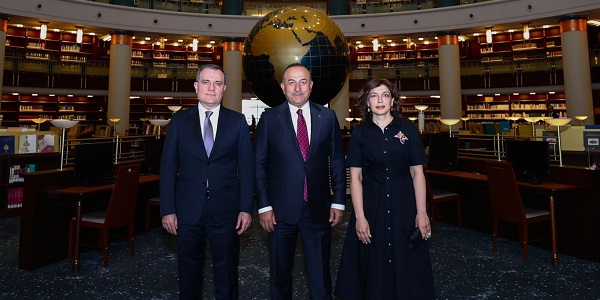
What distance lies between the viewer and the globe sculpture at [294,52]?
3.01m

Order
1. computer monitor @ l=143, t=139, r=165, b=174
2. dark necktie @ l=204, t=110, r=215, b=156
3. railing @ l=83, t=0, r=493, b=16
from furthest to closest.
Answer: railing @ l=83, t=0, r=493, b=16 < computer monitor @ l=143, t=139, r=165, b=174 < dark necktie @ l=204, t=110, r=215, b=156

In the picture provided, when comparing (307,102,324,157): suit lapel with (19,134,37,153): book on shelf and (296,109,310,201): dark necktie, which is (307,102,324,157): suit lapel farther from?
(19,134,37,153): book on shelf

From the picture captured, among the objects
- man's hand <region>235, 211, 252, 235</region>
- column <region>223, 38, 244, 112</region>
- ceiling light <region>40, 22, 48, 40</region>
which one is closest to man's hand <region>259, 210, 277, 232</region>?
man's hand <region>235, 211, 252, 235</region>

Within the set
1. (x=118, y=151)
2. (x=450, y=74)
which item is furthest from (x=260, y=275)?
(x=450, y=74)

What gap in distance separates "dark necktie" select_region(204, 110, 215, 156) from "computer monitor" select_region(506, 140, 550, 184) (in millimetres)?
3619

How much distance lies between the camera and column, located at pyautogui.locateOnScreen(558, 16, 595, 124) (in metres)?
10.8

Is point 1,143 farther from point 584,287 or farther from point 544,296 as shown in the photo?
point 584,287

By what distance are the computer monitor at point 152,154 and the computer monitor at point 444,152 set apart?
13.4 ft

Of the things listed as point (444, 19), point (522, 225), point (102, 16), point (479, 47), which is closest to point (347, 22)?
point (444, 19)

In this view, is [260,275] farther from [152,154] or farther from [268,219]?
[152,154]

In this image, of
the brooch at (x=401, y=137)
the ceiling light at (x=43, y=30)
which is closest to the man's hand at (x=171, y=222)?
the brooch at (x=401, y=137)

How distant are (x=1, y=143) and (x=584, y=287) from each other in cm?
744

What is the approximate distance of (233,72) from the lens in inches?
535

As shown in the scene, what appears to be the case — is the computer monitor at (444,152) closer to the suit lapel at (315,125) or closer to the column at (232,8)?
the suit lapel at (315,125)
